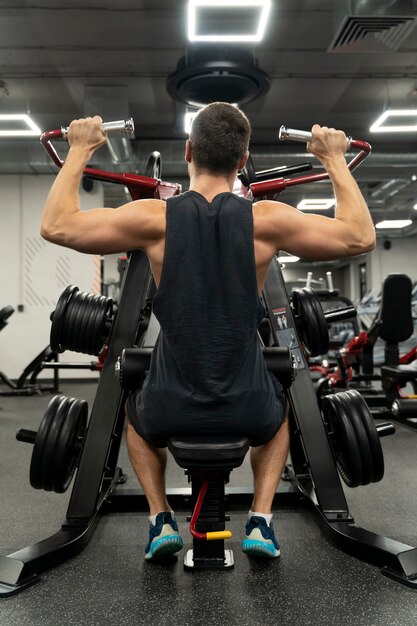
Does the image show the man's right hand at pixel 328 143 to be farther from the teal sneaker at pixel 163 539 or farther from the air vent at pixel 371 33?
the air vent at pixel 371 33

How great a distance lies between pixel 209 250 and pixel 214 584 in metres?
0.94

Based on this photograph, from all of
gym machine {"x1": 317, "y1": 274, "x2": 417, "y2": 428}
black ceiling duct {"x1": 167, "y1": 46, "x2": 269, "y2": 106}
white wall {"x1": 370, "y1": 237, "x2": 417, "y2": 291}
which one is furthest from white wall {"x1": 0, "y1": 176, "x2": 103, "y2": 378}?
white wall {"x1": 370, "y1": 237, "x2": 417, "y2": 291}

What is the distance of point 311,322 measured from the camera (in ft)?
6.47

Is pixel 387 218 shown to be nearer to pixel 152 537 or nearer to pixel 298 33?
pixel 298 33

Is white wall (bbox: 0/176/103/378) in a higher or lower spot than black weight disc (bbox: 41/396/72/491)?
higher

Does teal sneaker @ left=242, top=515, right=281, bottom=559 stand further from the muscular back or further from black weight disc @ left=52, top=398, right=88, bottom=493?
the muscular back

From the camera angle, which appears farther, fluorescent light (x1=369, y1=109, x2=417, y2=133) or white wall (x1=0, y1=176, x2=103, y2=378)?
white wall (x1=0, y1=176, x2=103, y2=378)

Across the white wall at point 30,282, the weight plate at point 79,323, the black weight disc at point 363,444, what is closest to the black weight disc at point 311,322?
the black weight disc at point 363,444

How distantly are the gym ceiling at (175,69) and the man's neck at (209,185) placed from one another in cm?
321

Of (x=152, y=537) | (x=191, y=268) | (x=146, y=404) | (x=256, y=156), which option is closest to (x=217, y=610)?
(x=152, y=537)

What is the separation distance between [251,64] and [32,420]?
12.5 feet

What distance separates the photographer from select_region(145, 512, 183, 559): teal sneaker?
154 centimetres

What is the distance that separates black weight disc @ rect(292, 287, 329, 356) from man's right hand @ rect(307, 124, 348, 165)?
67 centimetres

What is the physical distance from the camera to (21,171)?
7156 mm
